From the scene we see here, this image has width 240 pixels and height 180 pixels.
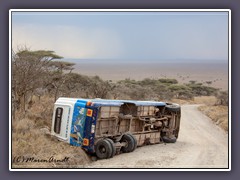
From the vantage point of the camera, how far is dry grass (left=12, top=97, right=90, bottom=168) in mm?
11844

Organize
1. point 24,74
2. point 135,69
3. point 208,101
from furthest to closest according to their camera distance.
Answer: point 135,69
point 208,101
point 24,74

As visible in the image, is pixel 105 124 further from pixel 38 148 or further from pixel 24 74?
pixel 24 74

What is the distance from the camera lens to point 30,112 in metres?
16.4

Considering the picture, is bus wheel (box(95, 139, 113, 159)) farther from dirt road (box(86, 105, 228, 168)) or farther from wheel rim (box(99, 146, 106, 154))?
dirt road (box(86, 105, 228, 168))

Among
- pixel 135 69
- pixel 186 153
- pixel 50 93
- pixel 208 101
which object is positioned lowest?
pixel 186 153

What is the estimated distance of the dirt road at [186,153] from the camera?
42.2ft

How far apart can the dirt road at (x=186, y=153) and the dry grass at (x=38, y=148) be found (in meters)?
0.65

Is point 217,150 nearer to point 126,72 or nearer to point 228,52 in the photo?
point 228,52

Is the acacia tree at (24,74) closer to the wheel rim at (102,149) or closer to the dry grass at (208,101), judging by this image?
the wheel rim at (102,149)

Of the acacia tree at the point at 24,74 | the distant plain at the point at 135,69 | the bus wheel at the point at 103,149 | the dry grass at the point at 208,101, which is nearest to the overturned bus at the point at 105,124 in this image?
the bus wheel at the point at 103,149

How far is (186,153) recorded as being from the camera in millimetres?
15156

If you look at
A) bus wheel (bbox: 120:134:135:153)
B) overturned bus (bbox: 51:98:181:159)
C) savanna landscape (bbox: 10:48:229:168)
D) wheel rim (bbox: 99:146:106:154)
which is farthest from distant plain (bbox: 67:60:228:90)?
wheel rim (bbox: 99:146:106:154)

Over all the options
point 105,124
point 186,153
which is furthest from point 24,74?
point 186,153

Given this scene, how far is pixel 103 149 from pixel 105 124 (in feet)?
3.90
